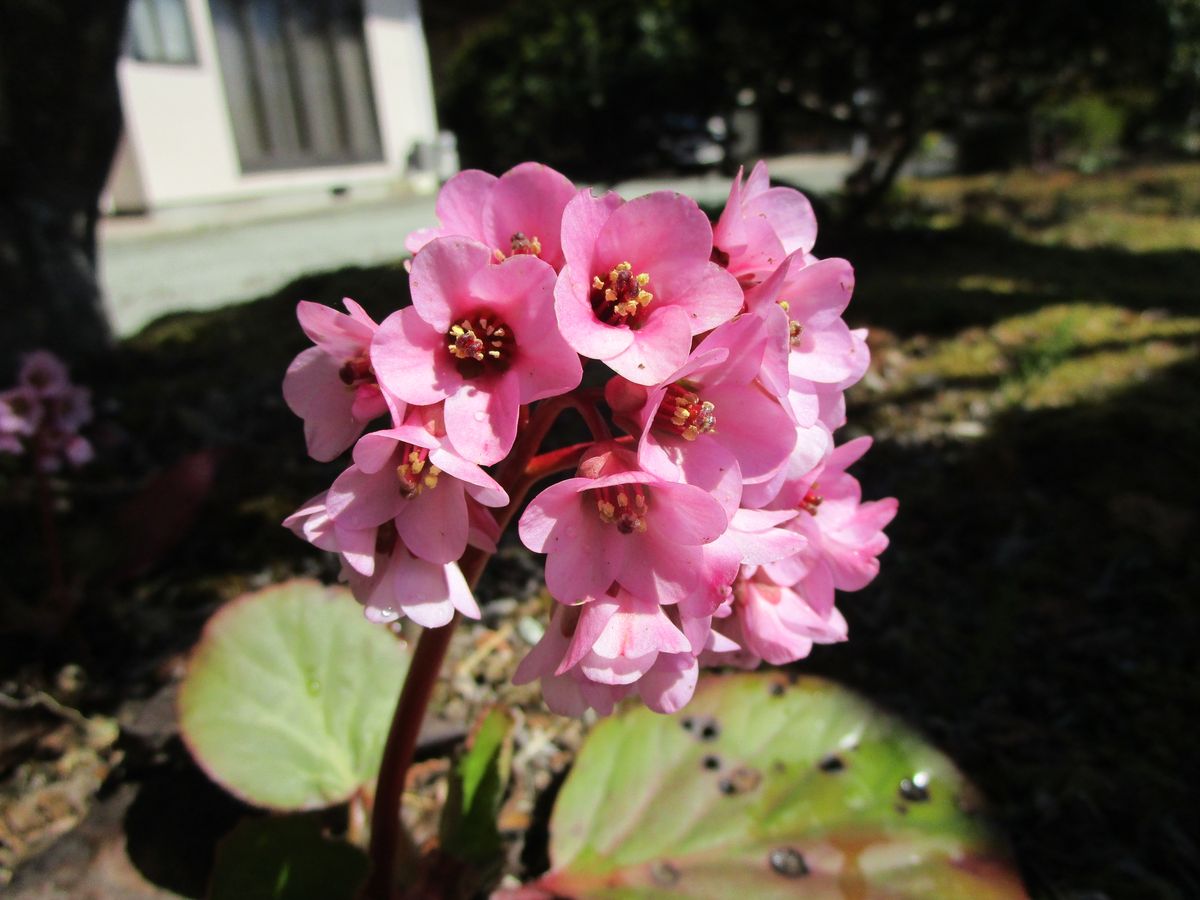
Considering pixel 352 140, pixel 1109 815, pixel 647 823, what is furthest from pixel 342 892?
pixel 352 140

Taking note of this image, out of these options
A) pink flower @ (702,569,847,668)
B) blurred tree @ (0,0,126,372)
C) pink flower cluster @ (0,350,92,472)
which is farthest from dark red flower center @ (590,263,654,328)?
blurred tree @ (0,0,126,372)

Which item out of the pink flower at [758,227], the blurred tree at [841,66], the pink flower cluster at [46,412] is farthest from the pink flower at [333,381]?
the blurred tree at [841,66]

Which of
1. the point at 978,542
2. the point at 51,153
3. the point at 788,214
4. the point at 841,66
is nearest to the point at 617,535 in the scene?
the point at 788,214

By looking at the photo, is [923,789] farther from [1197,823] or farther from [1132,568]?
[1132,568]

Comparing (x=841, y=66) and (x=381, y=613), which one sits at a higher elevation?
(x=841, y=66)

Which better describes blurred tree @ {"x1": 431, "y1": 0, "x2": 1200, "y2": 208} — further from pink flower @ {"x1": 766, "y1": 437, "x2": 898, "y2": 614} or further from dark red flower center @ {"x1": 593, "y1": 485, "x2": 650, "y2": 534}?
dark red flower center @ {"x1": 593, "y1": 485, "x2": 650, "y2": 534}

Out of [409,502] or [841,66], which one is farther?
[841,66]

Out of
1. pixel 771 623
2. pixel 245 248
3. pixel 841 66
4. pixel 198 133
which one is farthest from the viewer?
pixel 198 133

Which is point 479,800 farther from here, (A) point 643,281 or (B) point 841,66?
(B) point 841,66
